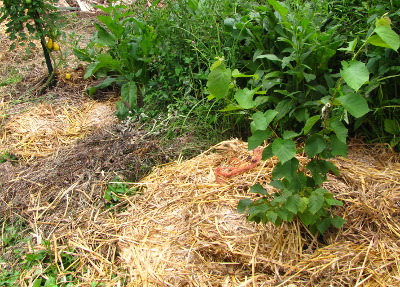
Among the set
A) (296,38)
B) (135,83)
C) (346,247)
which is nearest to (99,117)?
(135,83)

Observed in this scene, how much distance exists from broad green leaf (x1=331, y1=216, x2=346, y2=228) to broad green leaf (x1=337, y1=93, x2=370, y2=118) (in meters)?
0.55

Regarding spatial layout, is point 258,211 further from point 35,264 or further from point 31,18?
point 31,18

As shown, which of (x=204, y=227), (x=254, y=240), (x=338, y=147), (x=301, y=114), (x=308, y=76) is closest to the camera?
(x=338, y=147)

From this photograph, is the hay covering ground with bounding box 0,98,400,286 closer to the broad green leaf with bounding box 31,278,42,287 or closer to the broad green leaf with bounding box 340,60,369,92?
the broad green leaf with bounding box 31,278,42,287

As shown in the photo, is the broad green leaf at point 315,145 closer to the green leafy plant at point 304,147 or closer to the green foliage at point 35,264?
the green leafy plant at point 304,147

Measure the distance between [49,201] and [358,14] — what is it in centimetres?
219

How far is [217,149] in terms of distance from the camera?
2.82m

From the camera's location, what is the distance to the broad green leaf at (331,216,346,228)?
1897 mm

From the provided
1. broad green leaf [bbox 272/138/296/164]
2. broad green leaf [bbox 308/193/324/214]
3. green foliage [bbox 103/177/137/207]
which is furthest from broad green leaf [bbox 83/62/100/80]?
broad green leaf [bbox 308/193/324/214]

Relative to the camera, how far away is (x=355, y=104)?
1.59m

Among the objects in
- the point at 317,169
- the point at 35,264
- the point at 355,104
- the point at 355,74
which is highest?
the point at 355,74

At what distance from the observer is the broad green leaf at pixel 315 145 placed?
1724 millimetres

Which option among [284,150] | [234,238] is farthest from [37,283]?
[284,150]

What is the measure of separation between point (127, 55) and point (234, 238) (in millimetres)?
1982
